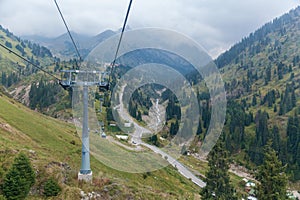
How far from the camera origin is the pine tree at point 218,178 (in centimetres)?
3366

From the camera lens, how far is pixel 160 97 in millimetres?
12492

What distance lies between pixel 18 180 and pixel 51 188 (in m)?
2.34

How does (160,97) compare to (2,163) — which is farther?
(2,163)

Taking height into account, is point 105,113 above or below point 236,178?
above

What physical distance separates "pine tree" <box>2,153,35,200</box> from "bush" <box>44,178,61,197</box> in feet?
3.64

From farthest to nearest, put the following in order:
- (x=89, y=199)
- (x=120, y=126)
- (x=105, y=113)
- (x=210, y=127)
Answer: (x=89, y=199)
(x=105, y=113)
(x=120, y=126)
(x=210, y=127)

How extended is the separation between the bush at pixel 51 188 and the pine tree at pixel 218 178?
20.1 meters

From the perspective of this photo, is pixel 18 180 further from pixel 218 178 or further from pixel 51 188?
pixel 218 178

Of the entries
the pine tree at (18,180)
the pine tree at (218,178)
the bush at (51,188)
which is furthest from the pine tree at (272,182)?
the pine tree at (18,180)

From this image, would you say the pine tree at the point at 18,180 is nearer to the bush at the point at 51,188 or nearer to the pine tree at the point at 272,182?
the bush at the point at 51,188

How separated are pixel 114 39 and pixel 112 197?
13.0m

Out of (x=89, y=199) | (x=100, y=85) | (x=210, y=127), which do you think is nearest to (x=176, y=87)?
(x=210, y=127)

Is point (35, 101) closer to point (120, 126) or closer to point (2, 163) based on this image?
point (2, 163)

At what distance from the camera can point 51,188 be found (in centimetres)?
1819
